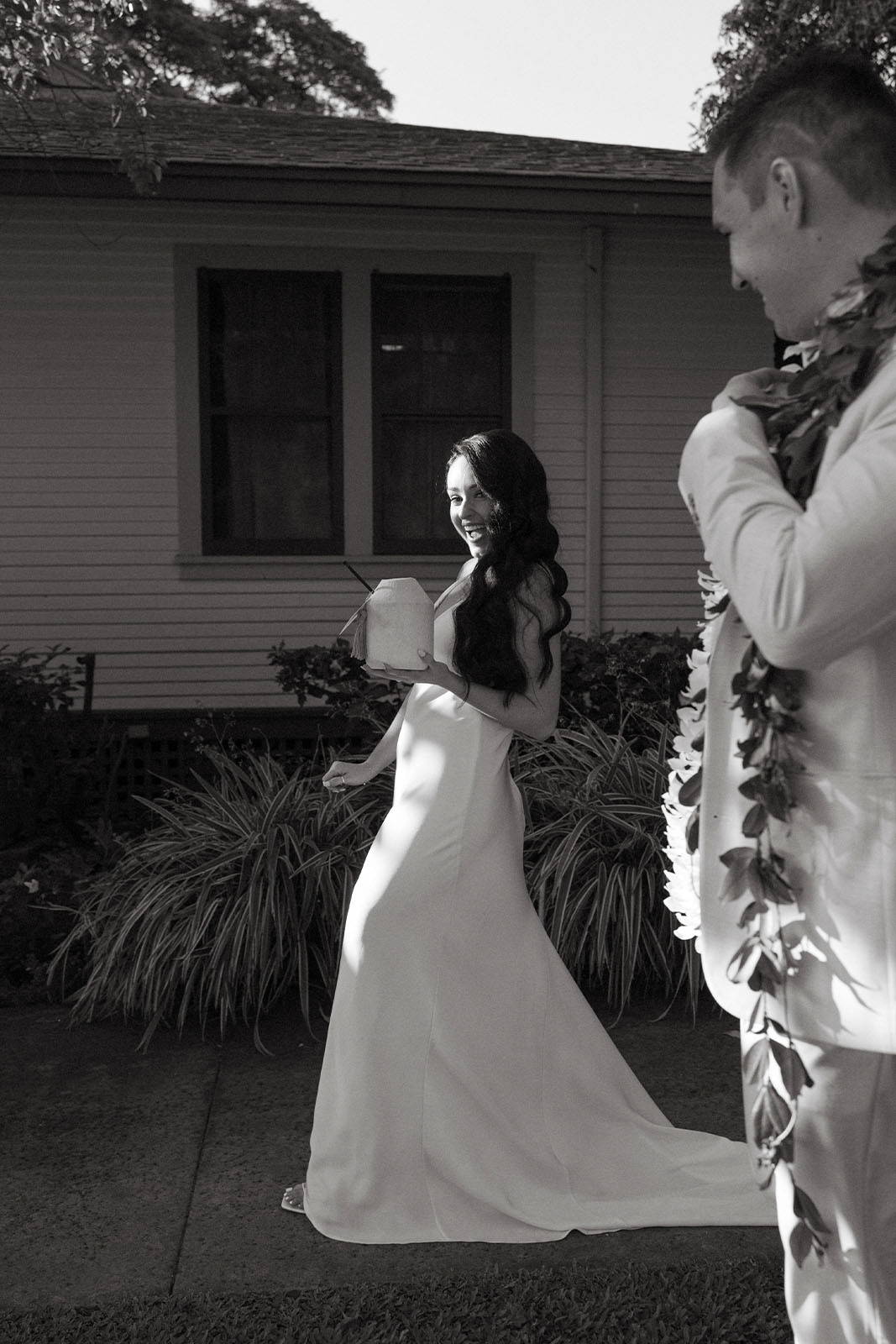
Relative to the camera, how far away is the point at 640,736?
6719mm

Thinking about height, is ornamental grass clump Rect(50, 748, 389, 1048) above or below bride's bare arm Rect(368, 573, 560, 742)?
below

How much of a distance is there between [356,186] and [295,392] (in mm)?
1485

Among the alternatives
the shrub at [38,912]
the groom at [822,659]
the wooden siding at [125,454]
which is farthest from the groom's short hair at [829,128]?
the wooden siding at [125,454]

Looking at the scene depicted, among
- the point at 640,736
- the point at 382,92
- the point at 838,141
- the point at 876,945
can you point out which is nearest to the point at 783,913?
the point at 876,945

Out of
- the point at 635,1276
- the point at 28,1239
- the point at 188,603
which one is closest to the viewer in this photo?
the point at 635,1276

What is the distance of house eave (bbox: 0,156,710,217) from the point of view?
8023 millimetres

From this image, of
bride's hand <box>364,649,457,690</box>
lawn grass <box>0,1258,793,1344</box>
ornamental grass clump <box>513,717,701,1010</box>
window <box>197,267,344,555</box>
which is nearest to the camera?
lawn grass <box>0,1258,793,1344</box>

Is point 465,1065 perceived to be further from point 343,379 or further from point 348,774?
point 343,379

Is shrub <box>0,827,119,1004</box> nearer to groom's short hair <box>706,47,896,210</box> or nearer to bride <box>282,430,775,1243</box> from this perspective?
bride <box>282,430,775,1243</box>

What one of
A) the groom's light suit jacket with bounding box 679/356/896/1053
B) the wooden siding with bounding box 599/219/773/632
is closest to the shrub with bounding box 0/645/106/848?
the wooden siding with bounding box 599/219/773/632

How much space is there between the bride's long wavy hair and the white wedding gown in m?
0.11

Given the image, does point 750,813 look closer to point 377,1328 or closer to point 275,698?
point 377,1328

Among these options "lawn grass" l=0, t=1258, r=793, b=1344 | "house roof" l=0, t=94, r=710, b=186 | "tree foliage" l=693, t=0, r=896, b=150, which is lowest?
"lawn grass" l=0, t=1258, r=793, b=1344

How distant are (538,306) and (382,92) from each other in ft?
95.9
